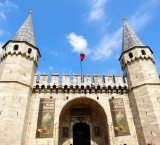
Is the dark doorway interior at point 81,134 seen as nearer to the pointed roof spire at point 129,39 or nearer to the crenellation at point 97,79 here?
the crenellation at point 97,79

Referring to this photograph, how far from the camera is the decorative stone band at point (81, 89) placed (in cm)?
1662

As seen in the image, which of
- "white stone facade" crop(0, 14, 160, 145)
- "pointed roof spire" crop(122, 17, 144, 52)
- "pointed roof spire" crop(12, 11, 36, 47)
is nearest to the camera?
"white stone facade" crop(0, 14, 160, 145)

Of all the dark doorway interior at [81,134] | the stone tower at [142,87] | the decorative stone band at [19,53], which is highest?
the decorative stone band at [19,53]

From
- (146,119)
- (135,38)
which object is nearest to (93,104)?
(146,119)

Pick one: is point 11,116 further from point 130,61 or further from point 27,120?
point 130,61

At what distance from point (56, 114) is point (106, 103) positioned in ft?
16.1

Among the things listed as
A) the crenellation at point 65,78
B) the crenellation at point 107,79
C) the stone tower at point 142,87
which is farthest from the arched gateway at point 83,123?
the stone tower at point 142,87

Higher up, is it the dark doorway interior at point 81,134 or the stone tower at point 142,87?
the stone tower at point 142,87

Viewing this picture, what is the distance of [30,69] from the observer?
16641 millimetres

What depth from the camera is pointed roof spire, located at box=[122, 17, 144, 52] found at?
19375 mm

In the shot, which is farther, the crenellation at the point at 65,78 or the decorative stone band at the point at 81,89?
the crenellation at the point at 65,78

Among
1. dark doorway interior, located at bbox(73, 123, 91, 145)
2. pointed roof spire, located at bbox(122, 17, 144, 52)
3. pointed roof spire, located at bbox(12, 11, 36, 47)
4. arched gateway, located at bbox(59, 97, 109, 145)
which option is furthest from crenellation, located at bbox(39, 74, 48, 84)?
pointed roof spire, located at bbox(122, 17, 144, 52)

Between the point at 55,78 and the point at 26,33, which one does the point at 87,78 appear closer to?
the point at 55,78

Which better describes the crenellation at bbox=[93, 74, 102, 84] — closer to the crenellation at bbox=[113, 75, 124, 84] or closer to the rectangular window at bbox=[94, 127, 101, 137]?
the crenellation at bbox=[113, 75, 124, 84]
